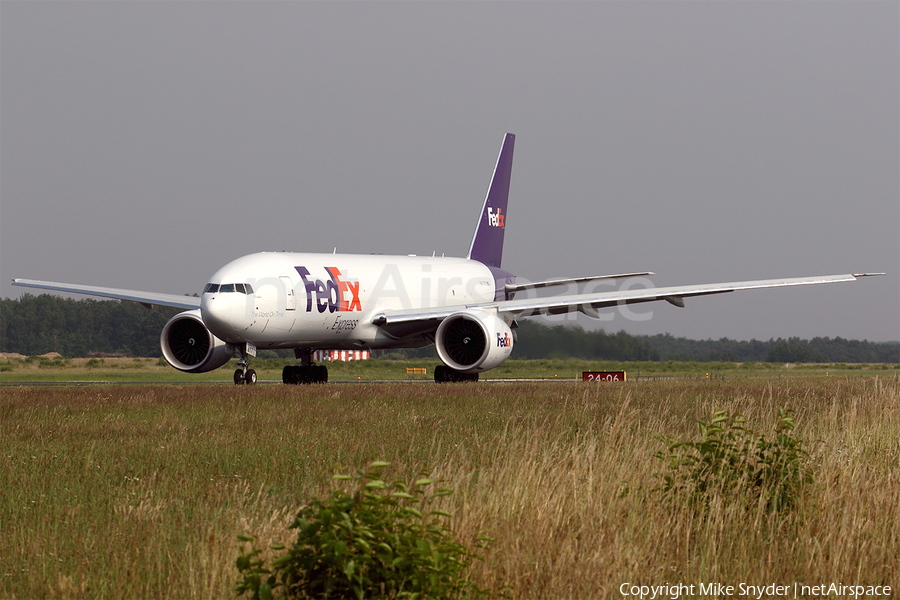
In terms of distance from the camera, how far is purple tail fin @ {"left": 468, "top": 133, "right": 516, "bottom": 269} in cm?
3806

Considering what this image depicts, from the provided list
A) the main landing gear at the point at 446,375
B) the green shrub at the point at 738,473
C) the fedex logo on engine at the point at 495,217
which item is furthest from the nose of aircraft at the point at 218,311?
the green shrub at the point at 738,473

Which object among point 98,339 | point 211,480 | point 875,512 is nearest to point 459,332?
point 211,480

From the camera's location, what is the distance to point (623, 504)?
7250mm

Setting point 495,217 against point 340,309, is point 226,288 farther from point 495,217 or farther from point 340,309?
point 495,217

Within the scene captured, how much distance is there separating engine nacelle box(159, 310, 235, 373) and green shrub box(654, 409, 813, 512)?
20.5 metres

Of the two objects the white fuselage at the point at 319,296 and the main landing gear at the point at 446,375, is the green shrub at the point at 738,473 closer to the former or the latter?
the white fuselage at the point at 319,296

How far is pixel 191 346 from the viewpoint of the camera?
89.7 ft

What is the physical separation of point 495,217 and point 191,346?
15518 mm

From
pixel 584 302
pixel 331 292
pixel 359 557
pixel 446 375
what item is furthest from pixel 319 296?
pixel 359 557

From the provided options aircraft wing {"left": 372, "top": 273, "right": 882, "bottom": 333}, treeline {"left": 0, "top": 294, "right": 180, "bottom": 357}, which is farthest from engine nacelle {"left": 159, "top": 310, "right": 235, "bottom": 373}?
treeline {"left": 0, "top": 294, "right": 180, "bottom": 357}

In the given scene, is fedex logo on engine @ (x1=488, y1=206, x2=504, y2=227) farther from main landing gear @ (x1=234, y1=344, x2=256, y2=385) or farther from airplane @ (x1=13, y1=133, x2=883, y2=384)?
main landing gear @ (x1=234, y1=344, x2=256, y2=385)

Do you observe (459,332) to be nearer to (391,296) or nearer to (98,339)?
(391,296)

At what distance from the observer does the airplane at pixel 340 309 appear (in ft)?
80.3

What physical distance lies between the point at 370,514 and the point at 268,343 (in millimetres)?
20973
